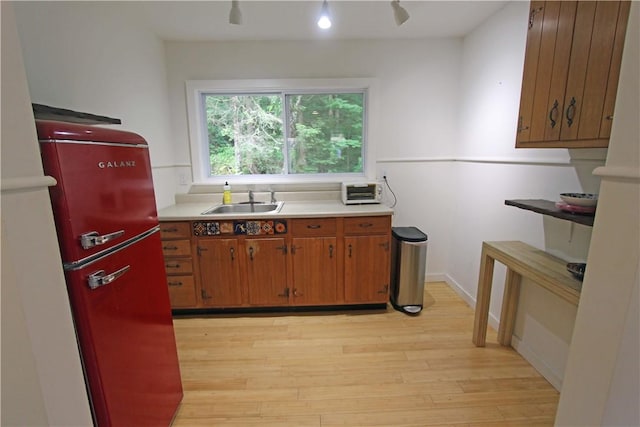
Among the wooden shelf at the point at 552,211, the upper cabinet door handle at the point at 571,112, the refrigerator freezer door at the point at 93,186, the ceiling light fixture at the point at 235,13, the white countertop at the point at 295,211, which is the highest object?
the ceiling light fixture at the point at 235,13

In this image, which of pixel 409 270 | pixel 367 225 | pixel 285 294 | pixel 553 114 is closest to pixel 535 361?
pixel 409 270

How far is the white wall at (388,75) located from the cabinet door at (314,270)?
1088 millimetres

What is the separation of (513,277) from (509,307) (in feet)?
0.77

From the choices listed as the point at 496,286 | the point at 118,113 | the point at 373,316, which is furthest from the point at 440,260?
the point at 118,113

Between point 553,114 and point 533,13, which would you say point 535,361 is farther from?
point 533,13

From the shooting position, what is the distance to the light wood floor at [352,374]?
5.19ft

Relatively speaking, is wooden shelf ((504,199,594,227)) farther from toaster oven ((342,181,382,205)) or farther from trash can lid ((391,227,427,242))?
toaster oven ((342,181,382,205))

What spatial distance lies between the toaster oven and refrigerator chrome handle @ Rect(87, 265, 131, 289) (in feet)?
6.42

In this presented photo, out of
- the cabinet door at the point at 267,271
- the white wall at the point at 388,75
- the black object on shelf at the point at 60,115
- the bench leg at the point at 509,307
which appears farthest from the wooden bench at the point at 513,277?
the black object on shelf at the point at 60,115

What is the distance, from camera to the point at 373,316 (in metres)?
2.55

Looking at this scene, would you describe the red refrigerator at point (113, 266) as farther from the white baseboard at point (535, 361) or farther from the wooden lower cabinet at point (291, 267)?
the white baseboard at point (535, 361)

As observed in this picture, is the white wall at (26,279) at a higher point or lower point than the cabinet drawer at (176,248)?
higher

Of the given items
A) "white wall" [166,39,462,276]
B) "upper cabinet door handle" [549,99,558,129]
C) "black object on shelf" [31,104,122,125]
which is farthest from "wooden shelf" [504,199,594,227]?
"black object on shelf" [31,104,122,125]

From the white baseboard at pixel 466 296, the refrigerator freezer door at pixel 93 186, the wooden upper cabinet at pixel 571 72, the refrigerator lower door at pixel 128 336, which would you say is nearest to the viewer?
the refrigerator freezer door at pixel 93 186
